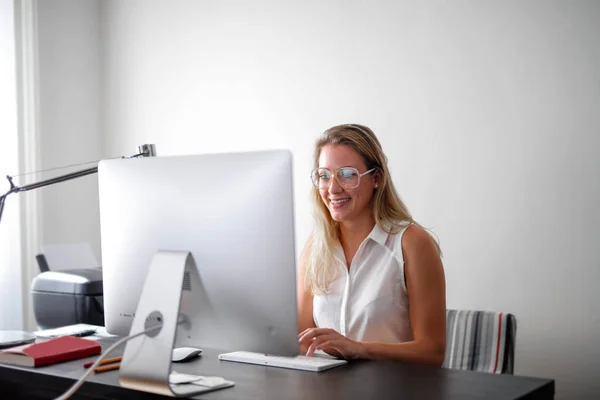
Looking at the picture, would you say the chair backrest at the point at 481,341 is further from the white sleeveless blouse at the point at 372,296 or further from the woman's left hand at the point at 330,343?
the woman's left hand at the point at 330,343

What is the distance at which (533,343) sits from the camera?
2.72m

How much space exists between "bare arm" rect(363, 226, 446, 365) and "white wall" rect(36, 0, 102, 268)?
2448 mm

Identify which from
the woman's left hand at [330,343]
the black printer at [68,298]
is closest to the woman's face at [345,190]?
the woman's left hand at [330,343]

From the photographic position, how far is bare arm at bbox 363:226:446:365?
1.94m

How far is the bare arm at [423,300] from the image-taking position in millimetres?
1936

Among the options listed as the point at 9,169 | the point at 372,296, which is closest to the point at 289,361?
the point at 372,296

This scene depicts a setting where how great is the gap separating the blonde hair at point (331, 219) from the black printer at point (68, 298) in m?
1.06

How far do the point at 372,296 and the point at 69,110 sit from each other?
2.58m

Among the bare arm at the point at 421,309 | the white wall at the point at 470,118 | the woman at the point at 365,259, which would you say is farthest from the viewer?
the white wall at the point at 470,118

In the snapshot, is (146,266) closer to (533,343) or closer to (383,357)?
(383,357)

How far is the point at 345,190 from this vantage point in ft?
7.07

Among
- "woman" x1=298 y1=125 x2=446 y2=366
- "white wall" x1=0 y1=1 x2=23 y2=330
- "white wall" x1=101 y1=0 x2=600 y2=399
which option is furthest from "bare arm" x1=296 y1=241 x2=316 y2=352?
"white wall" x1=0 y1=1 x2=23 y2=330

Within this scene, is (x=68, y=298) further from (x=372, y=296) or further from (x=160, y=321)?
(x=160, y=321)

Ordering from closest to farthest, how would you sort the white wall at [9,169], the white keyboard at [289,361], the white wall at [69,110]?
the white keyboard at [289,361], the white wall at [9,169], the white wall at [69,110]
